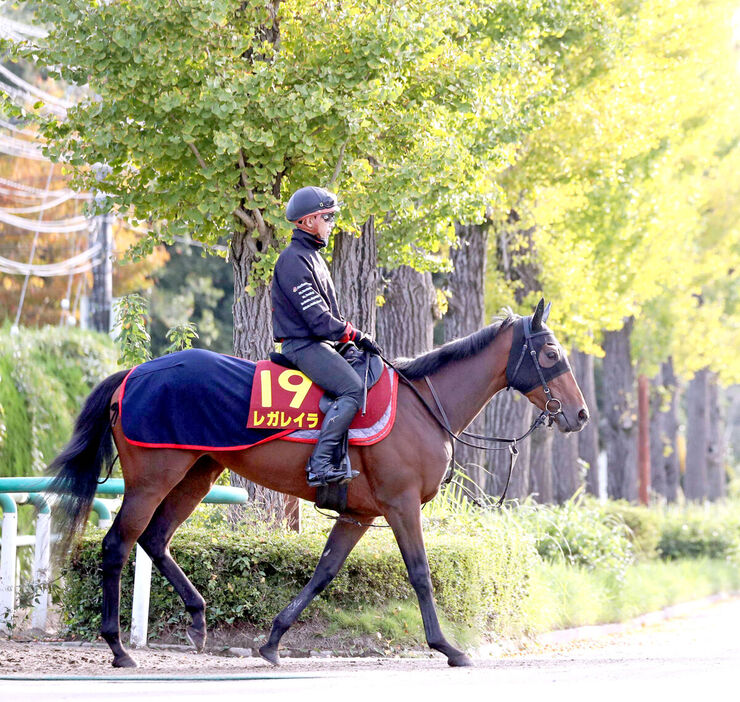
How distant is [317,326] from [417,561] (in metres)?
1.69

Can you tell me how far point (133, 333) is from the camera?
1141 cm

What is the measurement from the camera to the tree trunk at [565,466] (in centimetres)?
2297

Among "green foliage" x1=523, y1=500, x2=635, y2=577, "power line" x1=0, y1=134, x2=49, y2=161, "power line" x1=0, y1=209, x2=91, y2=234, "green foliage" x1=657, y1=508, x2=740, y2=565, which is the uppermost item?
"power line" x1=0, y1=134, x2=49, y2=161

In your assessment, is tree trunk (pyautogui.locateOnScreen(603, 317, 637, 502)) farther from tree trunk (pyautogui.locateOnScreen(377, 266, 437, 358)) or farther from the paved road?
the paved road

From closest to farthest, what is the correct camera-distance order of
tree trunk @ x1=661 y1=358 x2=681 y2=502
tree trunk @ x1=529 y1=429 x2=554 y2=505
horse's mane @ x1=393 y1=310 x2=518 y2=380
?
horse's mane @ x1=393 y1=310 x2=518 y2=380, tree trunk @ x1=529 y1=429 x2=554 y2=505, tree trunk @ x1=661 y1=358 x2=681 y2=502

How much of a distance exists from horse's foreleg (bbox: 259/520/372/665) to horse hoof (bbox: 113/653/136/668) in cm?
87

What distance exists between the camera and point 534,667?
815 centimetres

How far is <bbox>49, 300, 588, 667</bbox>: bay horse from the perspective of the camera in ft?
26.1

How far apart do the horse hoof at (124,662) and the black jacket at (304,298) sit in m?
2.31

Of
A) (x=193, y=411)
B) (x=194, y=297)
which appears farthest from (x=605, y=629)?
(x=194, y=297)

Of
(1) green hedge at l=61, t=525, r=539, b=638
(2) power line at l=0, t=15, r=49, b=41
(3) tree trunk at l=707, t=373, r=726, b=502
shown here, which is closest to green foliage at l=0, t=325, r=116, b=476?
(1) green hedge at l=61, t=525, r=539, b=638

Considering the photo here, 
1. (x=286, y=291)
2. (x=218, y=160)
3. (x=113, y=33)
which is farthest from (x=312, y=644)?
(x=113, y=33)

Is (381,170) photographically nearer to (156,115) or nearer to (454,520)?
(156,115)

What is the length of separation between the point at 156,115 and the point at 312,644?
15.5ft
